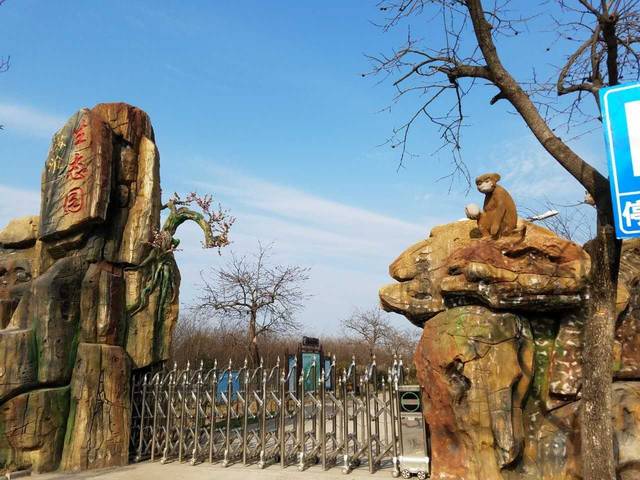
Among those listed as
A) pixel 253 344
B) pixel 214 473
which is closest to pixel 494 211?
pixel 214 473

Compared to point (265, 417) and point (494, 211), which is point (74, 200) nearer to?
point (265, 417)

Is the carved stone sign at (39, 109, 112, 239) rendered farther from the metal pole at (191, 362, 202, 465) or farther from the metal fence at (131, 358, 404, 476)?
the metal pole at (191, 362, 202, 465)

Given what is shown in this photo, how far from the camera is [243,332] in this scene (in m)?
28.7

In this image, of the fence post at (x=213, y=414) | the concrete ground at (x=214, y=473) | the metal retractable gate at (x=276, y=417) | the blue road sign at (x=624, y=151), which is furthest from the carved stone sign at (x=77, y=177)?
the blue road sign at (x=624, y=151)

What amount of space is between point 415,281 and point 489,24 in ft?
12.0

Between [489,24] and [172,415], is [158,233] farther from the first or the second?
[489,24]

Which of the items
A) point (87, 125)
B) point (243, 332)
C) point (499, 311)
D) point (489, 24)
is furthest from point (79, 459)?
point (243, 332)

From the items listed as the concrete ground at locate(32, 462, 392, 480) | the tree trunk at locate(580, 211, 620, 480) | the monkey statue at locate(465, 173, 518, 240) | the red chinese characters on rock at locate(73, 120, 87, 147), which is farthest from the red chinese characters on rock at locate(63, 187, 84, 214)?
the tree trunk at locate(580, 211, 620, 480)

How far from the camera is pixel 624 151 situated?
245cm

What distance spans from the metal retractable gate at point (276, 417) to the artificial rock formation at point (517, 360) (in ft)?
3.46

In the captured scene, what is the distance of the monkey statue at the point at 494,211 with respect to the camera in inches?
261

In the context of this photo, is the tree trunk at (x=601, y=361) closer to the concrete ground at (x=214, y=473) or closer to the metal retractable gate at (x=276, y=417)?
the metal retractable gate at (x=276, y=417)

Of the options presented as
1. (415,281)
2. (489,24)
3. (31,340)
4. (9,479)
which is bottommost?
(9,479)

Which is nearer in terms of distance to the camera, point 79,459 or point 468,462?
point 468,462
